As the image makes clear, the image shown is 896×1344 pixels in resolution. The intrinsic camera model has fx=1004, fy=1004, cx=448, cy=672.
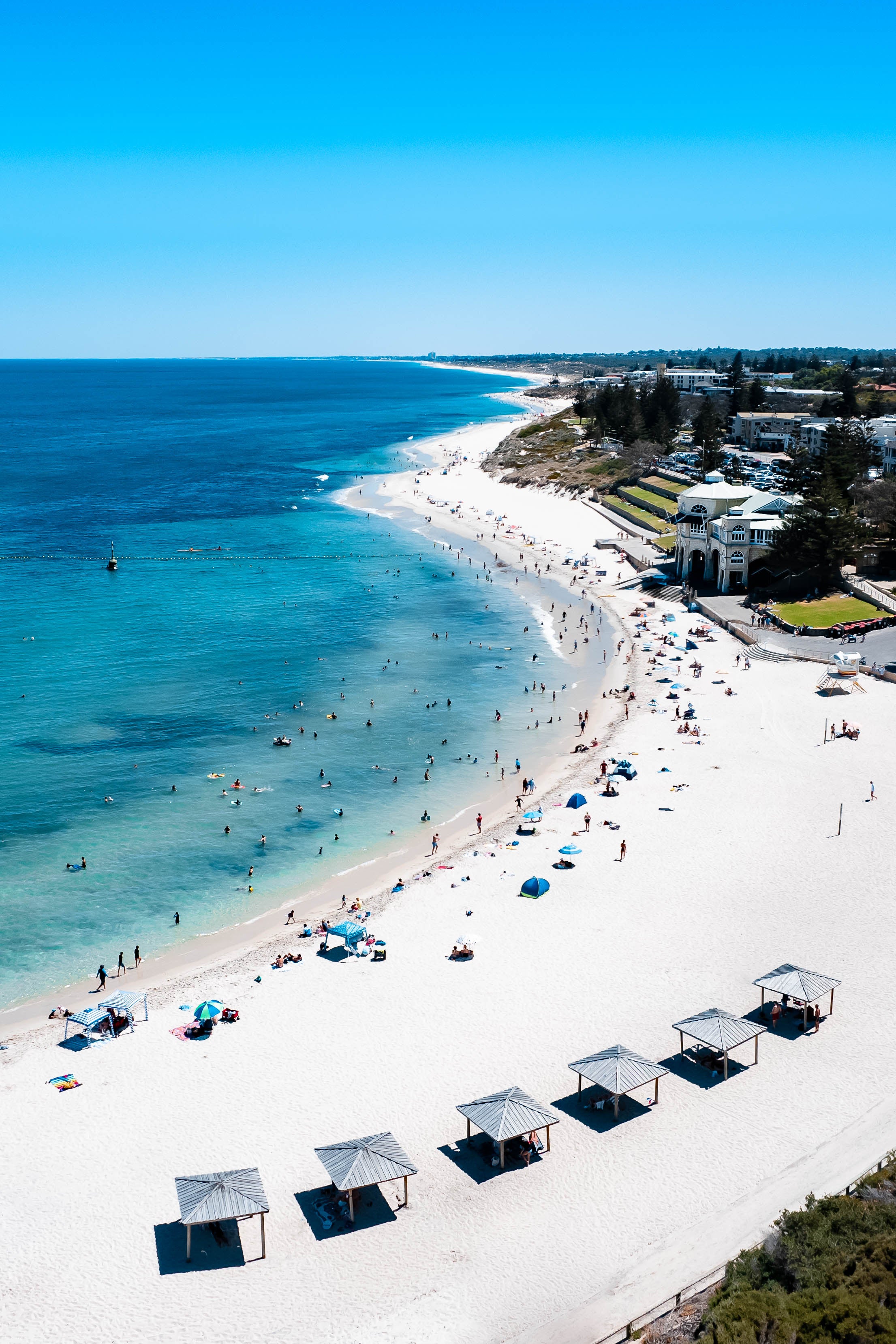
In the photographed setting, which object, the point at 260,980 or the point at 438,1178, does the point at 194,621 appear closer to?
the point at 260,980

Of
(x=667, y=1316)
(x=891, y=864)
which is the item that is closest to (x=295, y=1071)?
(x=667, y=1316)

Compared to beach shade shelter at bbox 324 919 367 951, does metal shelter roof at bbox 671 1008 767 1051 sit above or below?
above

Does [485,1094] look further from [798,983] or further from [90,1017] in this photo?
[90,1017]

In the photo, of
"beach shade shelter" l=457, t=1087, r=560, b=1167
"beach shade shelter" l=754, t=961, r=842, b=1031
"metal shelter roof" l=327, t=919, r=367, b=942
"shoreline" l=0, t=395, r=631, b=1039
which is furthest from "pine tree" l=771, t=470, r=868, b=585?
"beach shade shelter" l=457, t=1087, r=560, b=1167

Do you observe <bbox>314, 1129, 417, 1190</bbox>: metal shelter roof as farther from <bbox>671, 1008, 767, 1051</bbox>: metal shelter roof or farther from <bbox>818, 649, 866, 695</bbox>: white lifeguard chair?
<bbox>818, 649, 866, 695</bbox>: white lifeguard chair

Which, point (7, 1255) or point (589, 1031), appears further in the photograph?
point (589, 1031)
